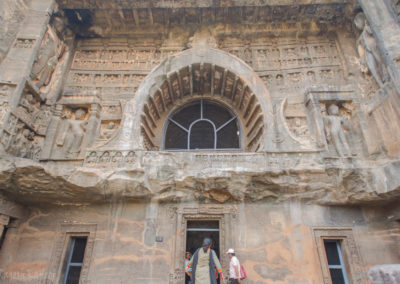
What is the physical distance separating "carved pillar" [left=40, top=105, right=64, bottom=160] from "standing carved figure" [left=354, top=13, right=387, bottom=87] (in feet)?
29.9

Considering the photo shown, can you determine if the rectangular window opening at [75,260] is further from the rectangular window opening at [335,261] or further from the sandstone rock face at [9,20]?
the rectangular window opening at [335,261]

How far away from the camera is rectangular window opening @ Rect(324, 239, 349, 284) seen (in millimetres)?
5883

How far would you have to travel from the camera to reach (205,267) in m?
5.01

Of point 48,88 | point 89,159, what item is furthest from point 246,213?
point 48,88

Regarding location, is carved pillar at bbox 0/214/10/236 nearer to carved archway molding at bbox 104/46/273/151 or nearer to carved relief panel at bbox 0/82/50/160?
carved relief panel at bbox 0/82/50/160

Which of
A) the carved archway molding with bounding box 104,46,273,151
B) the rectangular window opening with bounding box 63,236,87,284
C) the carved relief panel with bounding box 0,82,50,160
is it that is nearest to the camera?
the carved relief panel with bounding box 0,82,50,160

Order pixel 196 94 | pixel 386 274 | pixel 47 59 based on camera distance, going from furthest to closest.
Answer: pixel 196 94
pixel 47 59
pixel 386 274

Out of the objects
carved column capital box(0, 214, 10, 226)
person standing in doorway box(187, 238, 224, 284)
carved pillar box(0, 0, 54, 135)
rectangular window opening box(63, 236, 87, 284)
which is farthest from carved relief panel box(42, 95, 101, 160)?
person standing in doorway box(187, 238, 224, 284)

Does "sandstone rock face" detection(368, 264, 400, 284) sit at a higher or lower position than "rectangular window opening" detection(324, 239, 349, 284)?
lower

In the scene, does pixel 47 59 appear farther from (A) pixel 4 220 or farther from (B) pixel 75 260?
(B) pixel 75 260

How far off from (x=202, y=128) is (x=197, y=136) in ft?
1.15

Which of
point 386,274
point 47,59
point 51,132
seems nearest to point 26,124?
point 51,132

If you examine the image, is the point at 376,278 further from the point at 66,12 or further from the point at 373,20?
the point at 66,12

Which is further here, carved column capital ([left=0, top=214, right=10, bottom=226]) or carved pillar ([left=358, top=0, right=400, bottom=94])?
carved pillar ([left=358, top=0, right=400, bottom=94])
